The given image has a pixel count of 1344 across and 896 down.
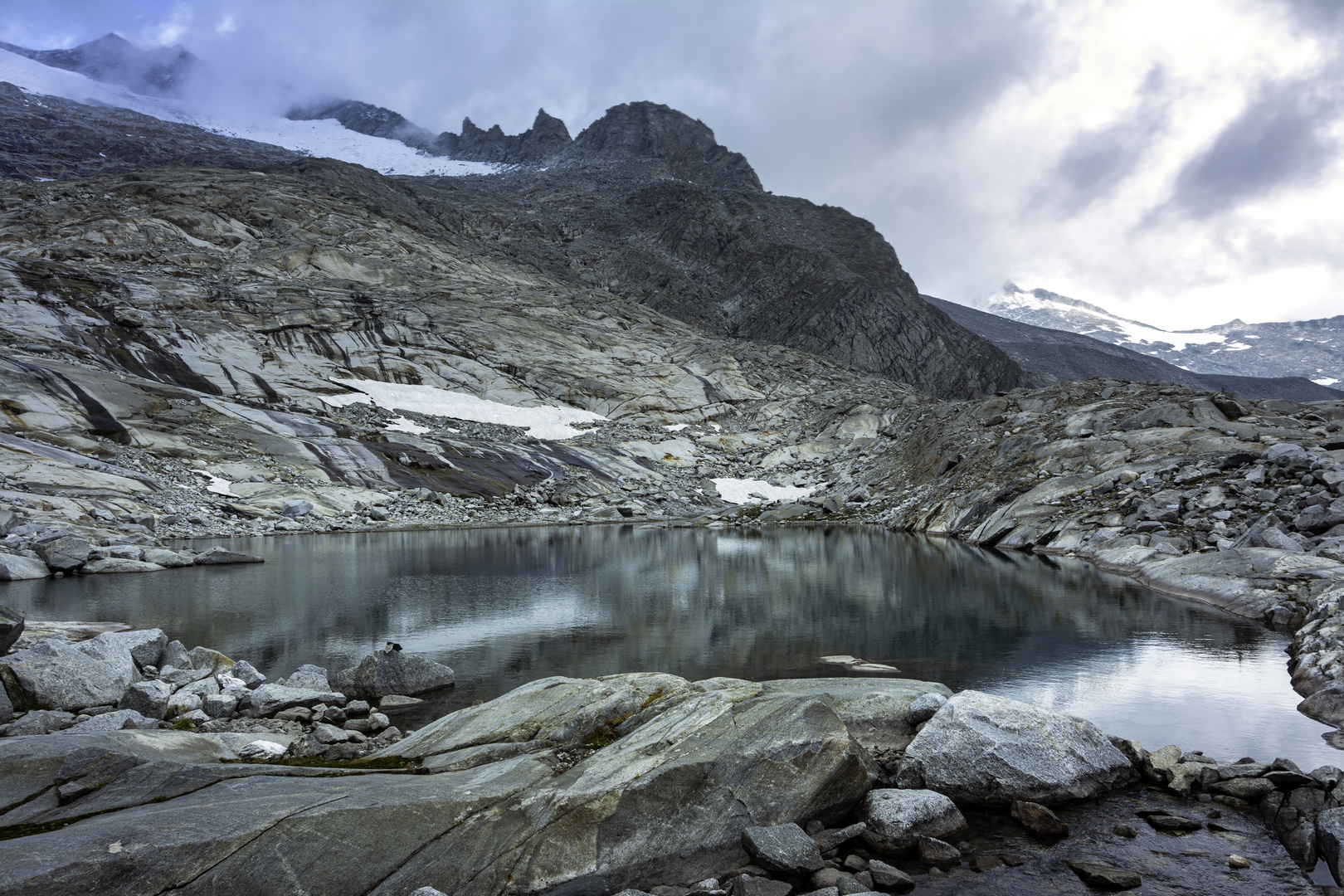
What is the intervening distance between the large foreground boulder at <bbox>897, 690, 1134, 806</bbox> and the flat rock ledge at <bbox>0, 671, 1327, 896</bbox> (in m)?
0.02

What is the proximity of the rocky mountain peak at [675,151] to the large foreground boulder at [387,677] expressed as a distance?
184020 mm

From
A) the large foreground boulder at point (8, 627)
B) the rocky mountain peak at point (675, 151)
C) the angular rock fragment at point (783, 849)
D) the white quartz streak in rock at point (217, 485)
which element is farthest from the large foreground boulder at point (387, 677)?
the rocky mountain peak at point (675, 151)

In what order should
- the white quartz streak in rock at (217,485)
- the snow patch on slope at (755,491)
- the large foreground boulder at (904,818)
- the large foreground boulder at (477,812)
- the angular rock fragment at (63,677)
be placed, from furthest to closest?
the snow patch on slope at (755,491)
the white quartz streak in rock at (217,485)
the angular rock fragment at (63,677)
the large foreground boulder at (904,818)
the large foreground boulder at (477,812)

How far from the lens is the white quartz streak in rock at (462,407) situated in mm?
78125

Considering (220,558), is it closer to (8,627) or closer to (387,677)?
(8,627)

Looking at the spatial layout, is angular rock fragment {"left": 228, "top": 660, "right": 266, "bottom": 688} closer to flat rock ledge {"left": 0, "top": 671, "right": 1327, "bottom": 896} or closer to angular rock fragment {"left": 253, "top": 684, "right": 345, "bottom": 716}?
angular rock fragment {"left": 253, "top": 684, "right": 345, "bottom": 716}

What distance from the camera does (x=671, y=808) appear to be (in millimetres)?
7336

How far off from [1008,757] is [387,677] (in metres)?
10.8

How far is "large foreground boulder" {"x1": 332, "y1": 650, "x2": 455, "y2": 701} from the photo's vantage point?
13617 millimetres

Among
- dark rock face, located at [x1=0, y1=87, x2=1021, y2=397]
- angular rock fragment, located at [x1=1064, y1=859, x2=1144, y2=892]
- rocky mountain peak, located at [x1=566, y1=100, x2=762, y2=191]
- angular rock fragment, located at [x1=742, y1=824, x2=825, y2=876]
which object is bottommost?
angular rock fragment, located at [x1=1064, y1=859, x2=1144, y2=892]

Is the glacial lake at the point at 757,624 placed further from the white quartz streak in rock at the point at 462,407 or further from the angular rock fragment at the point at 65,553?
the white quartz streak in rock at the point at 462,407

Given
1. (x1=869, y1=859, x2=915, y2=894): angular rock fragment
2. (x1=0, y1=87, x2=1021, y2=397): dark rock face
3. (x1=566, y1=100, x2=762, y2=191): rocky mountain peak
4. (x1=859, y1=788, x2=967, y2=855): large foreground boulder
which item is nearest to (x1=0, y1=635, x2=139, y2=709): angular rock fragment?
(x1=859, y1=788, x2=967, y2=855): large foreground boulder

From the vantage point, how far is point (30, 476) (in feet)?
132

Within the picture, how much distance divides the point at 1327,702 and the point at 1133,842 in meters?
7.26
